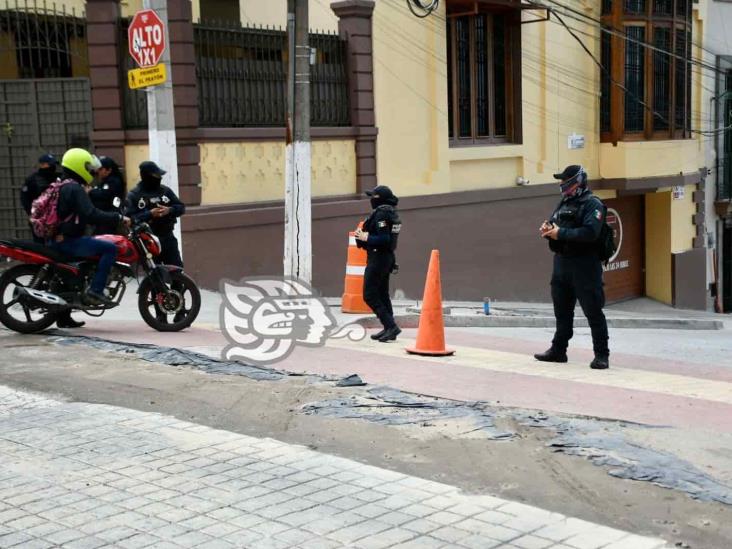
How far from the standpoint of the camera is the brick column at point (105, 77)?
13.2 meters

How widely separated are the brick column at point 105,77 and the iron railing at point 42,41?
52 cm

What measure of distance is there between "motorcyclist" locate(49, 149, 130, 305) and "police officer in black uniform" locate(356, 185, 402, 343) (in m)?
2.56

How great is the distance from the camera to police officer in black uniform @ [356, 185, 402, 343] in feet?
32.1

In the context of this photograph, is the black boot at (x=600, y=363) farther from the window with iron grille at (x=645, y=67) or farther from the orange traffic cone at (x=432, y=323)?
the window with iron grille at (x=645, y=67)

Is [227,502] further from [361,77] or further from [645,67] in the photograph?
[645,67]

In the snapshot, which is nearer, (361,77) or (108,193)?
(108,193)

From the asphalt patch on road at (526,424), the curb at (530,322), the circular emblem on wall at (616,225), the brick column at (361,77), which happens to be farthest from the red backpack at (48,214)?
the circular emblem on wall at (616,225)

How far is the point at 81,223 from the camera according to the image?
30.2 ft

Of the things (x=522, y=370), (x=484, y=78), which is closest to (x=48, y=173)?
(x=522, y=370)

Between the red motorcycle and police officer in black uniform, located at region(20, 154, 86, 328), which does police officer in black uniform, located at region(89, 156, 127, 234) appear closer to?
police officer in black uniform, located at region(20, 154, 86, 328)

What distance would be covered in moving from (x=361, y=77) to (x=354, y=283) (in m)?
4.89

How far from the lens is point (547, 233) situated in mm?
8492

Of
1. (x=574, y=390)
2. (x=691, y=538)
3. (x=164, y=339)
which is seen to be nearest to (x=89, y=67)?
(x=164, y=339)

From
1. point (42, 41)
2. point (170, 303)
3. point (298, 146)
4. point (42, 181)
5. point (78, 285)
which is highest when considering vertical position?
point (42, 41)
